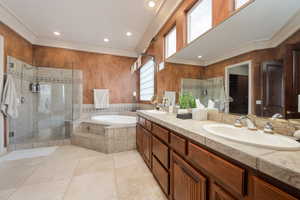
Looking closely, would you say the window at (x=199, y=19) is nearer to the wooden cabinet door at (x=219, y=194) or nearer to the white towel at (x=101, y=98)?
the wooden cabinet door at (x=219, y=194)

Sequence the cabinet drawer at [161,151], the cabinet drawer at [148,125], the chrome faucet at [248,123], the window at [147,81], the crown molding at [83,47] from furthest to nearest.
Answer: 1. the crown molding at [83,47]
2. the window at [147,81]
3. the cabinet drawer at [148,125]
4. the cabinet drawer at [161,151]
5. the chrome faucet at [248,123]

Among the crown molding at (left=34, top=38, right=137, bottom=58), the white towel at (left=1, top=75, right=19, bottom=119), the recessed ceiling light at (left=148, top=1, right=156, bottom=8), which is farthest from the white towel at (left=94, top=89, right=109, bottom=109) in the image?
the recessed ceiling light at (left=148, top=1, right=156, bottom=8)

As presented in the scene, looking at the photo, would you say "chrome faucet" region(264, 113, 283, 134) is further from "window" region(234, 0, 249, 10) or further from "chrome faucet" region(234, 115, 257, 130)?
"window" region(234, 0, 249, 10)

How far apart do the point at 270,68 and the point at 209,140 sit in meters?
0.75

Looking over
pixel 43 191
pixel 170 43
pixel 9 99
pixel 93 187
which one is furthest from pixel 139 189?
pixel 9 99

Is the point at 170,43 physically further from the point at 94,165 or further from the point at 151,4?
the point at 94,165

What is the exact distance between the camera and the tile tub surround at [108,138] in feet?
8.18

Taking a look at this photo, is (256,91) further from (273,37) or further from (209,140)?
(209,140)

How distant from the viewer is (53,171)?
6.11 feet

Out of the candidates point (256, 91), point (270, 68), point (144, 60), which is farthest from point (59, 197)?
point (144, 60)

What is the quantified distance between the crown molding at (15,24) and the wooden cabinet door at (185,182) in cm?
381

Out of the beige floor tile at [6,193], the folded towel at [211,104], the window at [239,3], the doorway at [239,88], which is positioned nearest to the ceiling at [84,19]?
the window at [239,3]

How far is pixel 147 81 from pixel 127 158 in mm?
2075

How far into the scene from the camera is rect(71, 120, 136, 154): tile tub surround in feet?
8.18
